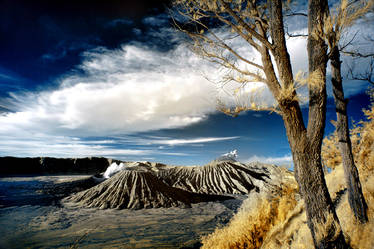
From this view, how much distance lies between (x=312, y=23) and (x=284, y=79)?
101 cm

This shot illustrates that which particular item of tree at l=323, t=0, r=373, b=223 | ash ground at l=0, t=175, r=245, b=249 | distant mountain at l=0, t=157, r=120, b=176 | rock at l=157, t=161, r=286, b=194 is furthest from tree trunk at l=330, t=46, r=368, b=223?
distant mountain at l=0, t=157, r=120, b=176

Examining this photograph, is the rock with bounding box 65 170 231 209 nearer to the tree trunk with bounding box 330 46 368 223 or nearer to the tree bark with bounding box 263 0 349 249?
the tree trunk with bounding box 330 46 368 223

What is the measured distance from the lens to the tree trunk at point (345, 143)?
12.1 ft

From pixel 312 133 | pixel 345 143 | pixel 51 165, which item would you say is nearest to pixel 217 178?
pixel 345 143

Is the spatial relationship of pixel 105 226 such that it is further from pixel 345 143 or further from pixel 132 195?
pixel 345 143

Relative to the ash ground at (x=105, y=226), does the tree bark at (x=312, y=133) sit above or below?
above

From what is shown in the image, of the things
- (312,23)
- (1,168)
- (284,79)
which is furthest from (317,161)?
(1,168)

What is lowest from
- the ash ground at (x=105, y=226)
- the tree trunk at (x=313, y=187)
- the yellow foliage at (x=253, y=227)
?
the ash ground at (x=105, y=226)

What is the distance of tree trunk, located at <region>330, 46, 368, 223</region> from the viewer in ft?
12.1

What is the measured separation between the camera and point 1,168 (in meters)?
43.8

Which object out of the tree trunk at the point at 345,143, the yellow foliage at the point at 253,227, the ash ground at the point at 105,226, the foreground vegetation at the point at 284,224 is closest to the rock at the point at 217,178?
the ash ground at the point at 105,226

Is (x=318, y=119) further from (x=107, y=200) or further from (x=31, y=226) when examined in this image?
(x=107, y=200)

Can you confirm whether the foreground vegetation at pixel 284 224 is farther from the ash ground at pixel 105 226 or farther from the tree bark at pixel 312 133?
the ash ground at pixel 105 226

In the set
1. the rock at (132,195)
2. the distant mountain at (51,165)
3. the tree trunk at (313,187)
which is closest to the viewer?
the tree trunk at (313,187)
